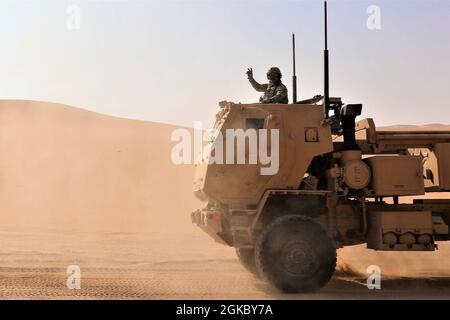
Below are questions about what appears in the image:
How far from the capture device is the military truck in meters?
8.66

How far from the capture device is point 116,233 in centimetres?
1662

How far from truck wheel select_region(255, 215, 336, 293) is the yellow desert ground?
0.79 feet

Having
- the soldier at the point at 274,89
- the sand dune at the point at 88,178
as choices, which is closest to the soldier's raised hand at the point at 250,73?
the soldier at the point at 274,89

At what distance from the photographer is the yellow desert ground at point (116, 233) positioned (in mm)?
9156

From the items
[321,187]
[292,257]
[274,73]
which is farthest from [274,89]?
[292,257]

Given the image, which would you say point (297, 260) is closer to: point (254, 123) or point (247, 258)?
point (247, 258)

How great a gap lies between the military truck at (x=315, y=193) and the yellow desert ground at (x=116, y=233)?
2.35ft

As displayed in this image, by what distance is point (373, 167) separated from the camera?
9.38 meters

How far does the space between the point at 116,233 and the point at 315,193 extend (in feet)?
29.4

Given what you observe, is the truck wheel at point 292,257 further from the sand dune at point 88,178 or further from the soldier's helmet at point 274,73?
the sand dune at point 88,178

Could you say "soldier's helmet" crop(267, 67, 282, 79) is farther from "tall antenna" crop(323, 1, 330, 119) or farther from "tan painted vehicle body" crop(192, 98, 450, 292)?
"tan painted vehicle body" crop(192, 98, 450, 292)
